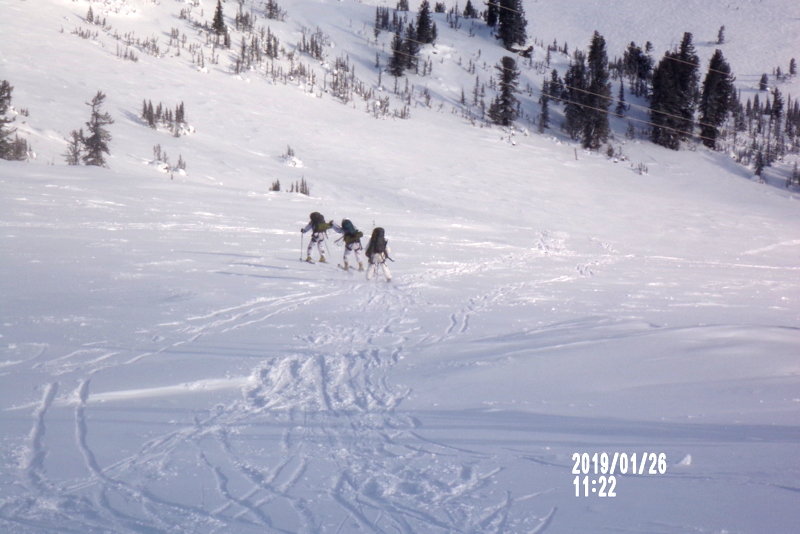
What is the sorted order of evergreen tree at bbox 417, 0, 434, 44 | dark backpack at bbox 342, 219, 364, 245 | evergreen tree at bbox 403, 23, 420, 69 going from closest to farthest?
dark backpack at bbox 342, 219, 364, 245, evergreen tree at bbox 403, 23, 420, 69, evergreen tree at bbox 417, 0, 434, 44

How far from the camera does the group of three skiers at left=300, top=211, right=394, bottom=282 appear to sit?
13211 mm

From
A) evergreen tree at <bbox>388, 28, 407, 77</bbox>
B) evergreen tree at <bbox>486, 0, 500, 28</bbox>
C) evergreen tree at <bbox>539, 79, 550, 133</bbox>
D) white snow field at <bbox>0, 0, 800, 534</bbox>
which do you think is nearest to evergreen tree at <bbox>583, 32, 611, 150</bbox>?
evergreen tree at <bbox>539, 79, 550, 133</bbox>

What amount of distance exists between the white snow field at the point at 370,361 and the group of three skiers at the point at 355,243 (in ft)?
1.63

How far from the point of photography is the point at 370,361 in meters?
7.47

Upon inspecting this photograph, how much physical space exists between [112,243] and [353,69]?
39.6 m

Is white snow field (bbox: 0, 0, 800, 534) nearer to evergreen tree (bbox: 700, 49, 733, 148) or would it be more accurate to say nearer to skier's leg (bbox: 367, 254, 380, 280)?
skier's leg (bbox: 367, 254, 380, 280)

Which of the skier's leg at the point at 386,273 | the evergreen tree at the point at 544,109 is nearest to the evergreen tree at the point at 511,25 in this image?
Result: the evergreen tree at the point at 544,109

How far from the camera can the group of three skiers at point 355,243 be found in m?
13.2

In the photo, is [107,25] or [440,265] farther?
[107,25]

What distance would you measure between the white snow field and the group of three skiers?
50 cm

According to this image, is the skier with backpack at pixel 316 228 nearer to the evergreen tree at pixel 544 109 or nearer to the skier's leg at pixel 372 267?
the skier's leg at pixel 372 267

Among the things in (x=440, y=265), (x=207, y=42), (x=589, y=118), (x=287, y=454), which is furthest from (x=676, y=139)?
(x=287, y=454)

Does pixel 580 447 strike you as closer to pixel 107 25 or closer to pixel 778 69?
pixel 107 25

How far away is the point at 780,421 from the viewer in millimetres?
4887
